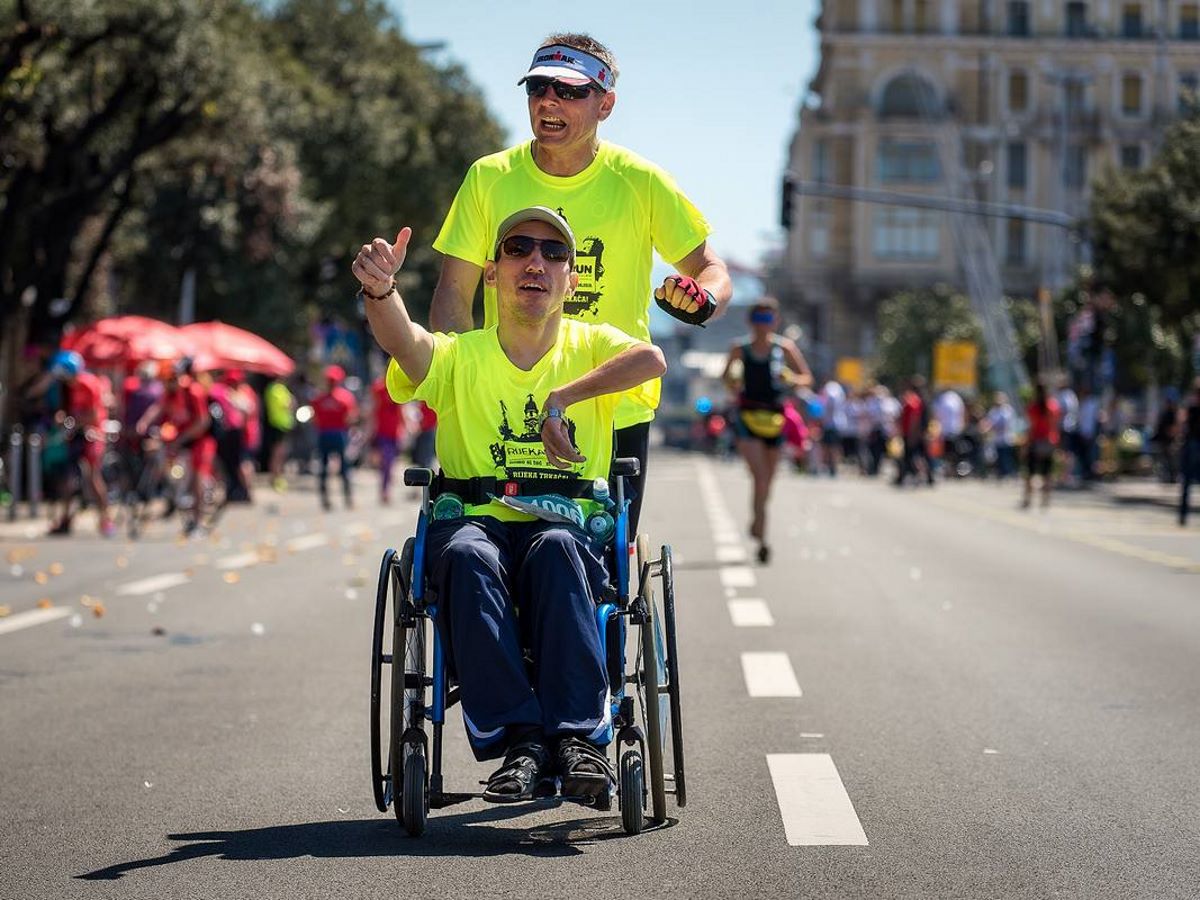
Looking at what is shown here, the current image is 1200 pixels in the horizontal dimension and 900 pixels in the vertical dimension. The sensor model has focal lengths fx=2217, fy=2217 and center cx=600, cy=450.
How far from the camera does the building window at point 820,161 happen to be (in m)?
Answer: 109

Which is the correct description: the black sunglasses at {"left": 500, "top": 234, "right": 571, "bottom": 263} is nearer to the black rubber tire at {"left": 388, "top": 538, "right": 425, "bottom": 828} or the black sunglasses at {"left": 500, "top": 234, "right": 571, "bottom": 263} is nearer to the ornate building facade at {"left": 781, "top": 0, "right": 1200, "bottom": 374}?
the black rubber tire at {"left": 388, "top": 538, "right": 425, "bottom": 828}

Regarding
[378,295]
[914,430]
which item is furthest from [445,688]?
[914,430]

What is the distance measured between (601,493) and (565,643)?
0.49 metres

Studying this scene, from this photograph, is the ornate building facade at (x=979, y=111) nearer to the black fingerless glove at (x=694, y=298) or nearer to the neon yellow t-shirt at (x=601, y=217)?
the neon yellow t-shirt at (x=601, y=217)

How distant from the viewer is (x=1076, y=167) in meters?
105

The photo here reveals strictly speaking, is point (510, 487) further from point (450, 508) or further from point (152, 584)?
→ point (152, 584)

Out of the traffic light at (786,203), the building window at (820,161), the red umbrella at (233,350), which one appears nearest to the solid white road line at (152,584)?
the red umbrella at (233,350)

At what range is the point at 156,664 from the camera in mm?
9781

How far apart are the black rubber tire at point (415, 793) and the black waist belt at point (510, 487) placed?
2.33 ft

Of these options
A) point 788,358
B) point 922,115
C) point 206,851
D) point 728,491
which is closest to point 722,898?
point 206,851

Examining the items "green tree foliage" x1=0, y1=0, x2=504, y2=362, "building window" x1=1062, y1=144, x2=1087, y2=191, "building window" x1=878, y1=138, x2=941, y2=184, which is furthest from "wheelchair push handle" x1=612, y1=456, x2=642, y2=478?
"building window" x1=878, y1=138, x2=941, y2=184

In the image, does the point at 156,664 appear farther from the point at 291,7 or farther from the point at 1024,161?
the point at 1024,161

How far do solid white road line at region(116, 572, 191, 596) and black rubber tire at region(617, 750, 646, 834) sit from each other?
340 inches

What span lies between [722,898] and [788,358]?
424 inches
